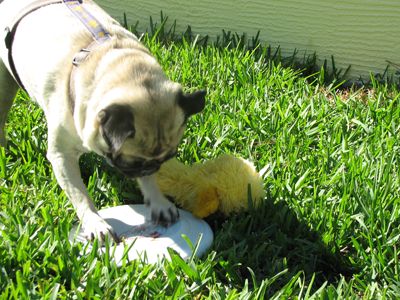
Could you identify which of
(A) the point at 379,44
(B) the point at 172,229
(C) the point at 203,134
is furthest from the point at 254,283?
(A) the point at 379,44

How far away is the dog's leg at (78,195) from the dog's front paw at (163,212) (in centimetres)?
33

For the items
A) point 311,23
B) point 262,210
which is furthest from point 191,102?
point 311,23

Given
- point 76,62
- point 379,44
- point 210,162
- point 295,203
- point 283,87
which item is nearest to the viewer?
point 76,62

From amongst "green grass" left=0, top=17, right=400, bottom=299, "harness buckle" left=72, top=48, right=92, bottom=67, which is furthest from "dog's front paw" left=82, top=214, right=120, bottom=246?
"harness buckle" left=72, top=48, right=92, bottom=67

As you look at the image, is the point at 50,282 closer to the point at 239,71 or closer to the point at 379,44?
the point at 239,71

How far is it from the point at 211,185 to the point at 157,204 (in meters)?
0.41

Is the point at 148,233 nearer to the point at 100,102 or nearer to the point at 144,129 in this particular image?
the point at 144,129

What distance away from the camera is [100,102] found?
2.21 m

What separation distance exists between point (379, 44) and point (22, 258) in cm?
497

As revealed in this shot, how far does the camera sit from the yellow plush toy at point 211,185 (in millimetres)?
2576

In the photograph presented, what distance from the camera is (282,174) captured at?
297cm

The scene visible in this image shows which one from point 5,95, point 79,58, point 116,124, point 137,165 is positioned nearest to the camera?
point 116,124

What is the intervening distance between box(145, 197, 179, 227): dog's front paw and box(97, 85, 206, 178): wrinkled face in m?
0.35

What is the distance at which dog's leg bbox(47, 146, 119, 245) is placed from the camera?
7.82ft
